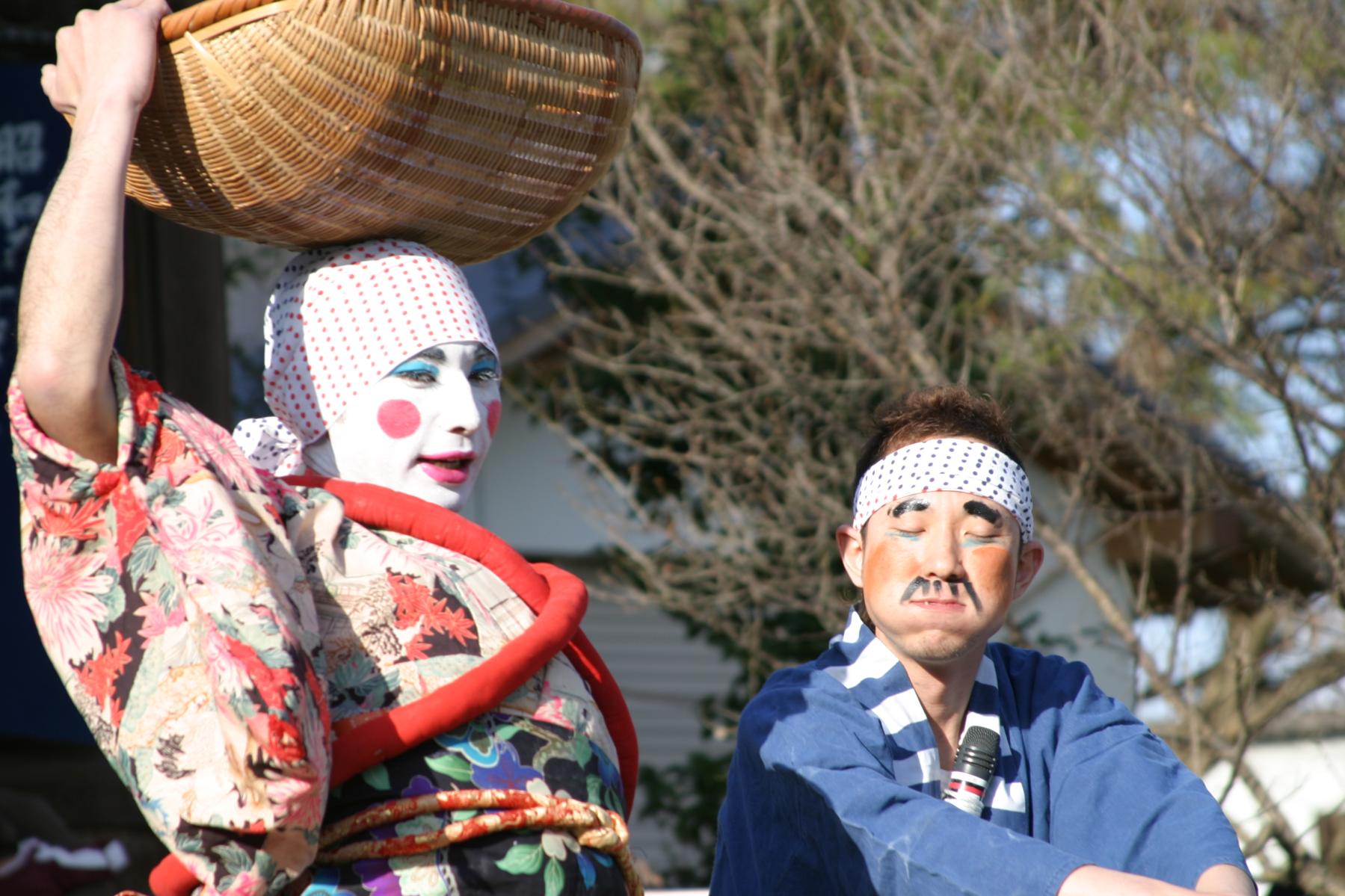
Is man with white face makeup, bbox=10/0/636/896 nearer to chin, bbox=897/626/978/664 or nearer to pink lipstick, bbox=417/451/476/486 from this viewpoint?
pink lipstick, bbox=417/451/476/486

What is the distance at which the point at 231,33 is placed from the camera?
6.00 feet

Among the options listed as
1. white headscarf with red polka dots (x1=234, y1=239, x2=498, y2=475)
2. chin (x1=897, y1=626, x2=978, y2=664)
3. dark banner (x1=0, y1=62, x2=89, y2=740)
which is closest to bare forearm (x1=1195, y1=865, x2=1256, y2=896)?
chin (x1=897, y1=626, x2=978, y2=664)

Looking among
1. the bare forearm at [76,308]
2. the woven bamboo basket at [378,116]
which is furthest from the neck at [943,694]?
the bare forearm at [76,308]

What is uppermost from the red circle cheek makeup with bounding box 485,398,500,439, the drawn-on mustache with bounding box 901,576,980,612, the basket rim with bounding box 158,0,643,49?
the basket rim with bounding box 158,0,643,49

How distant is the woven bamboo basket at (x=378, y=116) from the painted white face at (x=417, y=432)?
9.0 inches

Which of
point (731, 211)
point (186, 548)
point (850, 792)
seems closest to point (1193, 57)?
point (731, 211)

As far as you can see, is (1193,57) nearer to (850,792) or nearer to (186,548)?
(850,792)

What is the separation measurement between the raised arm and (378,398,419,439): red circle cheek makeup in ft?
1.46

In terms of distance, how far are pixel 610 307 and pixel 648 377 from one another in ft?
1.27

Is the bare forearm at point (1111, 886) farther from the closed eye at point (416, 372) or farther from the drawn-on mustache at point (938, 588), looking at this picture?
the closed eye at point (416, 372)

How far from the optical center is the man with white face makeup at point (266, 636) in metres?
1.54

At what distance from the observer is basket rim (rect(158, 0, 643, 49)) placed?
1821 millimetres

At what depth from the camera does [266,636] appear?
5.04 ft

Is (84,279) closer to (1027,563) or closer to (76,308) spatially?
(76,308)
